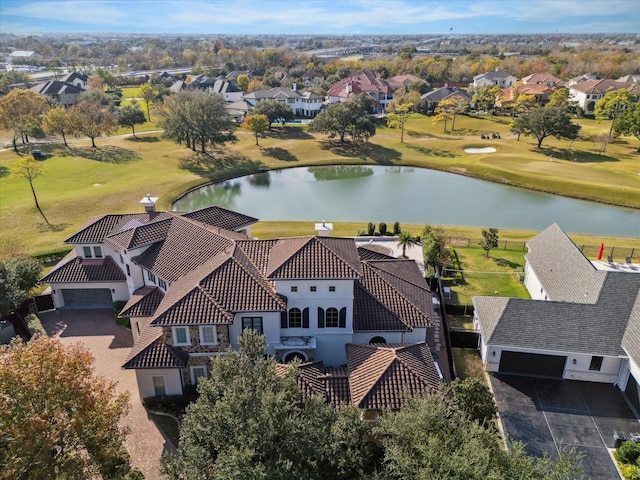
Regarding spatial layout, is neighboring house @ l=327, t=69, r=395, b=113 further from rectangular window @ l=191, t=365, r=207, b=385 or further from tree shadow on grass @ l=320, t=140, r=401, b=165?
rectangular window @ l=191, t=365, r=207, b=385

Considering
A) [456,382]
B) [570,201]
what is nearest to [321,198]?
[570,201]

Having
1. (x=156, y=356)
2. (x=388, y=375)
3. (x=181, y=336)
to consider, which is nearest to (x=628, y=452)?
(x=388, y=375)

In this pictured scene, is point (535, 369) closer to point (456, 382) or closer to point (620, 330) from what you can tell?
point (620, 330)

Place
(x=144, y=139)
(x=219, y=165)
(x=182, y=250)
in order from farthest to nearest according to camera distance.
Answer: (x=144, y=139), (x=219, y=165), (x=182, y=250)

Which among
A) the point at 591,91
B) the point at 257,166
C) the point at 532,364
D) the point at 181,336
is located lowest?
the point at 257,166

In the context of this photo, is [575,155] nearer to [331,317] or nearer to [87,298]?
[331,317]

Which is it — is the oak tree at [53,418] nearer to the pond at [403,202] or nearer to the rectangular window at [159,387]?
the rectangular window at [159,387]
